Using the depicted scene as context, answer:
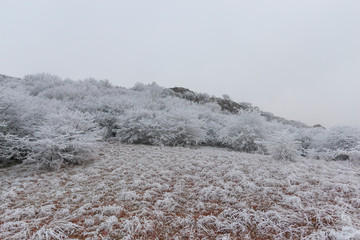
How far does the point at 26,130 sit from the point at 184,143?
17.9ft

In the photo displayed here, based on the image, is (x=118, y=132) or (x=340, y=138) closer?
(x=340, y=138)

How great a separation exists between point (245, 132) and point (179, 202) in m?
5.89

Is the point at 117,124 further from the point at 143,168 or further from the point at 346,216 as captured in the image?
the point at 346,216

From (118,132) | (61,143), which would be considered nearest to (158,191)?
(61,143)

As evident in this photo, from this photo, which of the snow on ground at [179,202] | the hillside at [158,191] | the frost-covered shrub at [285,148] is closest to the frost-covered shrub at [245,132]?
the hillside at [158,191]

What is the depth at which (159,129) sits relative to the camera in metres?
8.15

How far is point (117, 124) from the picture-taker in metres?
8.64

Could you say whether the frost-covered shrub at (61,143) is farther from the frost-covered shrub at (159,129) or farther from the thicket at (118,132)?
the frost-covered shrub at (159,129)

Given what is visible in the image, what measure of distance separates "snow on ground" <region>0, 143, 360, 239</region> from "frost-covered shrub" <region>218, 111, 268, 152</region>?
3.21 m

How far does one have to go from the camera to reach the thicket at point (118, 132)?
5168 mm

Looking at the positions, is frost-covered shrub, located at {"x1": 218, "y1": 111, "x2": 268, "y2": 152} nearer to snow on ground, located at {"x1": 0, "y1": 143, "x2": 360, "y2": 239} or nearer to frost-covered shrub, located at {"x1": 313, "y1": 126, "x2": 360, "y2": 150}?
frost-covered shrub, located at {"x1": 313, "y1": 126, "x2": 360, "y2": 150}

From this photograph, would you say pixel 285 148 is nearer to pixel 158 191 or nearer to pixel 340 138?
pixel 340 138

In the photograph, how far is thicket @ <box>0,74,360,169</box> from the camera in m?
5.17

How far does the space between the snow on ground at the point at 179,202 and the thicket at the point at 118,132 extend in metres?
0.61
